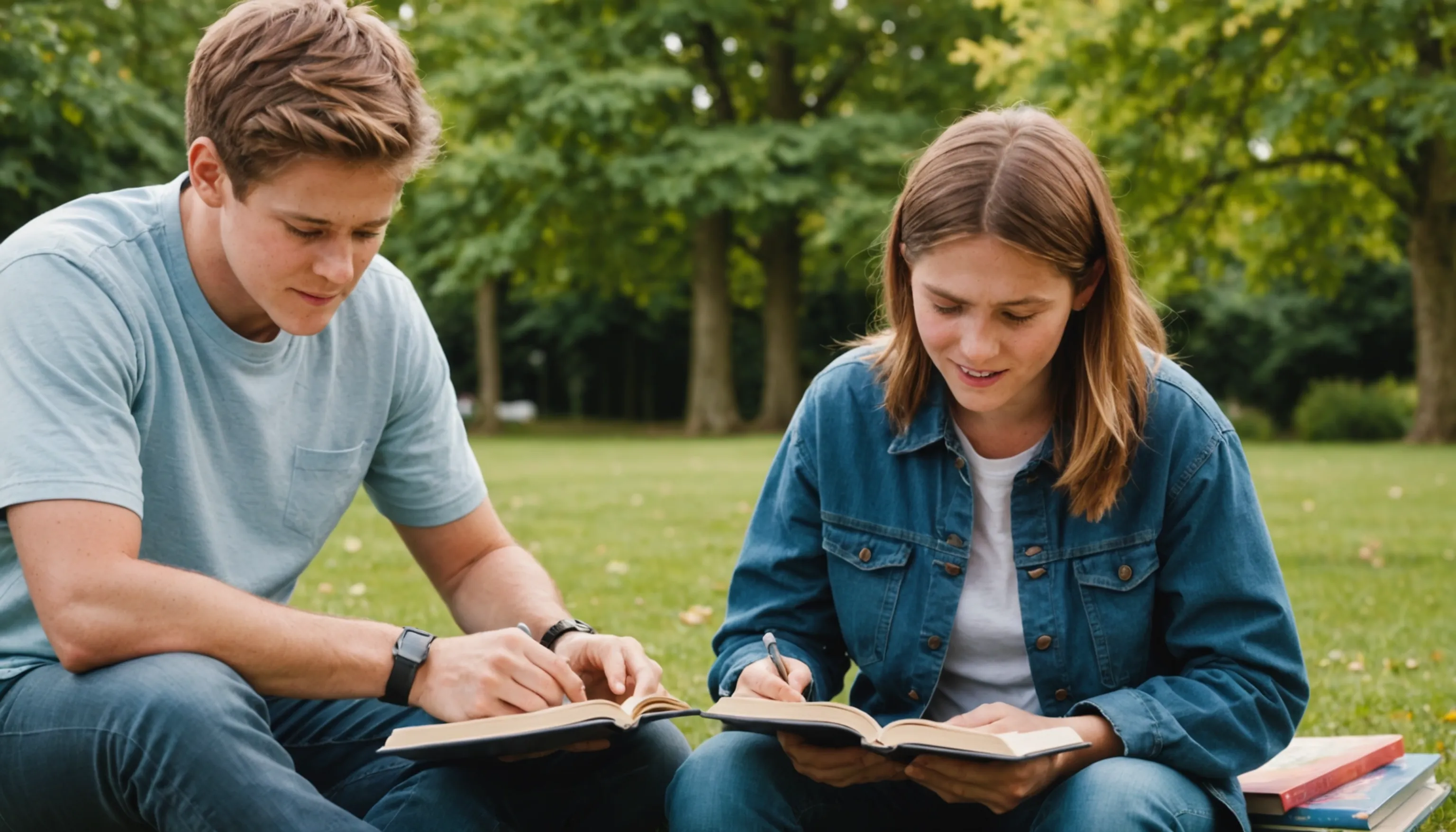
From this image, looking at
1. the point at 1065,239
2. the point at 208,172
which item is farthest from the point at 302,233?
the point at 1065,239

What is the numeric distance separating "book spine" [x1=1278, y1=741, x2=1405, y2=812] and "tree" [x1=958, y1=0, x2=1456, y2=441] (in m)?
11.3

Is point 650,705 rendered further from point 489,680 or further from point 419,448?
point 419,448

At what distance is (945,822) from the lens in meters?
2.51

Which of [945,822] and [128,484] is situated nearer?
[128,484]

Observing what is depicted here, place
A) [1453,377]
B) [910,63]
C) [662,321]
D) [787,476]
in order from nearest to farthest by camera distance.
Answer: [787,476]
[1453,377]
[910,63]
[662,321]

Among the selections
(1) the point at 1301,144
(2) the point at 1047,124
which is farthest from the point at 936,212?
(1) the point at 1301,144

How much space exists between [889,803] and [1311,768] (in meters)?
0.80

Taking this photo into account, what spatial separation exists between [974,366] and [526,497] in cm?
903

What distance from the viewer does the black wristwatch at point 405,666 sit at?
7.65 ft

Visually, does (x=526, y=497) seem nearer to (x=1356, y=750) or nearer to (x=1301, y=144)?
(x=1356, y=750)

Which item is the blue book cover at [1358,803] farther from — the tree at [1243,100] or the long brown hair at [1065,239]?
the tree at [1243,100]

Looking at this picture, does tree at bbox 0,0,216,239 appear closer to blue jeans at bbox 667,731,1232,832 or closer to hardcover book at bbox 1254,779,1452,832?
blue jeans at bbox 667,731,1232,832

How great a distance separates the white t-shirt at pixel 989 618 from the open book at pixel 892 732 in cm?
35

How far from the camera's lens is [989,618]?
250 cm
